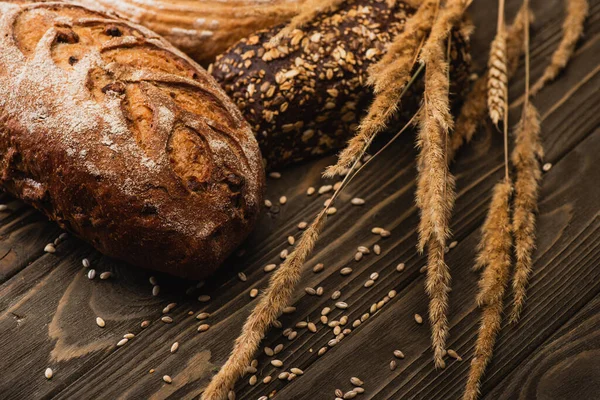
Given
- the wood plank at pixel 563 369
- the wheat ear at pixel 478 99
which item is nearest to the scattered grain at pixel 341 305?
the wood plank at pixel 563 369

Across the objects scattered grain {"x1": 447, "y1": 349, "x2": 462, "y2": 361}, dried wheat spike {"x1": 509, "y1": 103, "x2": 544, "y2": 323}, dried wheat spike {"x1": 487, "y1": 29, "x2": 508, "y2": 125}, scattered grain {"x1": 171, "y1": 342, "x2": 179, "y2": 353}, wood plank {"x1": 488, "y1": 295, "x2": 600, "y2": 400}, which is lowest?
scattered grain {"x1": 171, "y1": 342, "x2": 179, "y2": 353}

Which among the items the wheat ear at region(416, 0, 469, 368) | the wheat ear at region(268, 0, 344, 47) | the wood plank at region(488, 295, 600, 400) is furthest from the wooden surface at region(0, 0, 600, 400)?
the wheat ear at region(268, 0, 344, 47)

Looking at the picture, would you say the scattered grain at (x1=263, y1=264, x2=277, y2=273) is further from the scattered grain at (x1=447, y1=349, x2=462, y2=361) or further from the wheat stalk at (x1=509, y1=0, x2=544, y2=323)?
the wheat stalk at (x1=509, y1=0, x2=544, y2=323)

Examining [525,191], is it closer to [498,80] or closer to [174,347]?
[498,80]

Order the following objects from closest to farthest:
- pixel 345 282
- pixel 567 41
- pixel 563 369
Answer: pixel 563 369
pixel 345 282
pixel 567 41

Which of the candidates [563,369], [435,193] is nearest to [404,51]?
[435,193]

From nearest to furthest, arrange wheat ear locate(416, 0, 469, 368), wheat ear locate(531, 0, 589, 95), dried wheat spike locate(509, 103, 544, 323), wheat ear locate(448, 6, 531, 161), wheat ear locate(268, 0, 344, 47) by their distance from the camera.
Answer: wheat ear locate(416, 0, 469, 368) < dried wheat spike locate(509, 103, 544, 323) < wheat ear locate(268, 0, 344, 47) < wheat ear locate(448, 6, 531, 161) < wheat ear locate(531, 0, 589, 95)

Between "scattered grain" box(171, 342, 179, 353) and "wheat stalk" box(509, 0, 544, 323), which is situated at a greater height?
"wheat stalk" box(509, 0, 544, 323)

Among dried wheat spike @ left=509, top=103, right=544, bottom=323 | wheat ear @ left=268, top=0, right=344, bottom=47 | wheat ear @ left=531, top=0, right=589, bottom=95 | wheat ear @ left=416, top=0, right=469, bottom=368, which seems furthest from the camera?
wheat ear @ left=531, top=0, right=589, bottom=95
